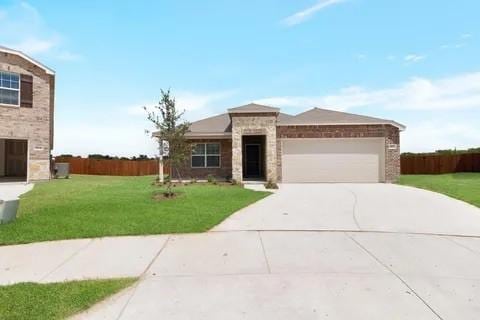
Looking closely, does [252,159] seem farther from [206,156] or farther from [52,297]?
[52,297]

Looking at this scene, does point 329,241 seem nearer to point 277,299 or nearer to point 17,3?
point 277,299

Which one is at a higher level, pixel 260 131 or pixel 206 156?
pixel 260 131

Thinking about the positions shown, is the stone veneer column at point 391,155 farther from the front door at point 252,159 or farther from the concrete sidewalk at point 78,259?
the concrete sidewalk at point 78,259

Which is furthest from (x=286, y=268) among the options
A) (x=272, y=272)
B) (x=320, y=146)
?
(x=320, y=146)

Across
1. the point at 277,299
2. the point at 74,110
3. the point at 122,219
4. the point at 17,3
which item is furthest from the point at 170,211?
the point at 74,110

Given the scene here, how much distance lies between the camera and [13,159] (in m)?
26.6

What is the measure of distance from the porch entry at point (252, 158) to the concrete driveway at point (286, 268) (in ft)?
47.2

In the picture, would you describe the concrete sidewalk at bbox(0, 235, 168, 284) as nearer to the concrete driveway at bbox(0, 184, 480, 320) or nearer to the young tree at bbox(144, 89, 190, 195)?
the concrete driveway at bbox(0, 184, 480, 320)

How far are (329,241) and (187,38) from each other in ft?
32.6

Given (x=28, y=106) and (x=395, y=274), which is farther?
(x=28, y=106)

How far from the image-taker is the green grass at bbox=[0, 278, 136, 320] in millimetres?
4008

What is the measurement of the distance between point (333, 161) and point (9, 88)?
719 inches

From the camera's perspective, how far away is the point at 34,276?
→ 544cm

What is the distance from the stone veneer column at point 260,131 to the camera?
66.1ft
